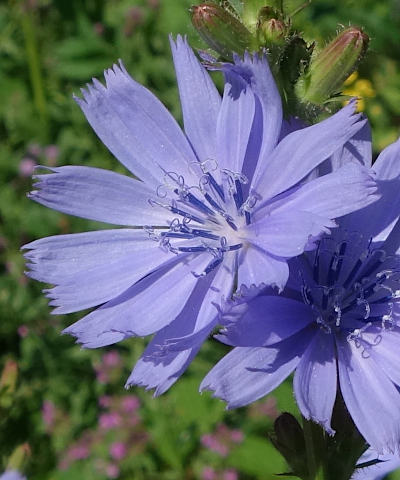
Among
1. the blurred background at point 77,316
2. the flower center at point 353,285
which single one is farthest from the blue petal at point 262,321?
the blurred background at point 77,316

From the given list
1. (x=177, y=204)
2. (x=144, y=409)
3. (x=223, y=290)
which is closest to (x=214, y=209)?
(x=177, y=204)

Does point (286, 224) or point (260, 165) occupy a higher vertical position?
point (260, 165)

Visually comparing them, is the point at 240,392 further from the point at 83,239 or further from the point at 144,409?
the point at 144,409

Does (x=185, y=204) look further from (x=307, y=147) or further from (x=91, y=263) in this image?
(x=307, y=147)

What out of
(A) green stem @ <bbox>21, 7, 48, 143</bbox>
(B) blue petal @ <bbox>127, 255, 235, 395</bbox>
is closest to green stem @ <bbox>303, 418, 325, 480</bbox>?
(B) blue petal @ <bbox>127, 255, 235, 395</bbox>

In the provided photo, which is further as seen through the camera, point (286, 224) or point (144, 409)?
point (144, 409)

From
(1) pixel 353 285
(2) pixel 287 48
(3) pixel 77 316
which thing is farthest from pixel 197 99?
(3) pixel 77 316

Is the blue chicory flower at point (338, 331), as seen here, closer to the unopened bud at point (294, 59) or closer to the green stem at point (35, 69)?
the unopened bud at point (294, 59)
